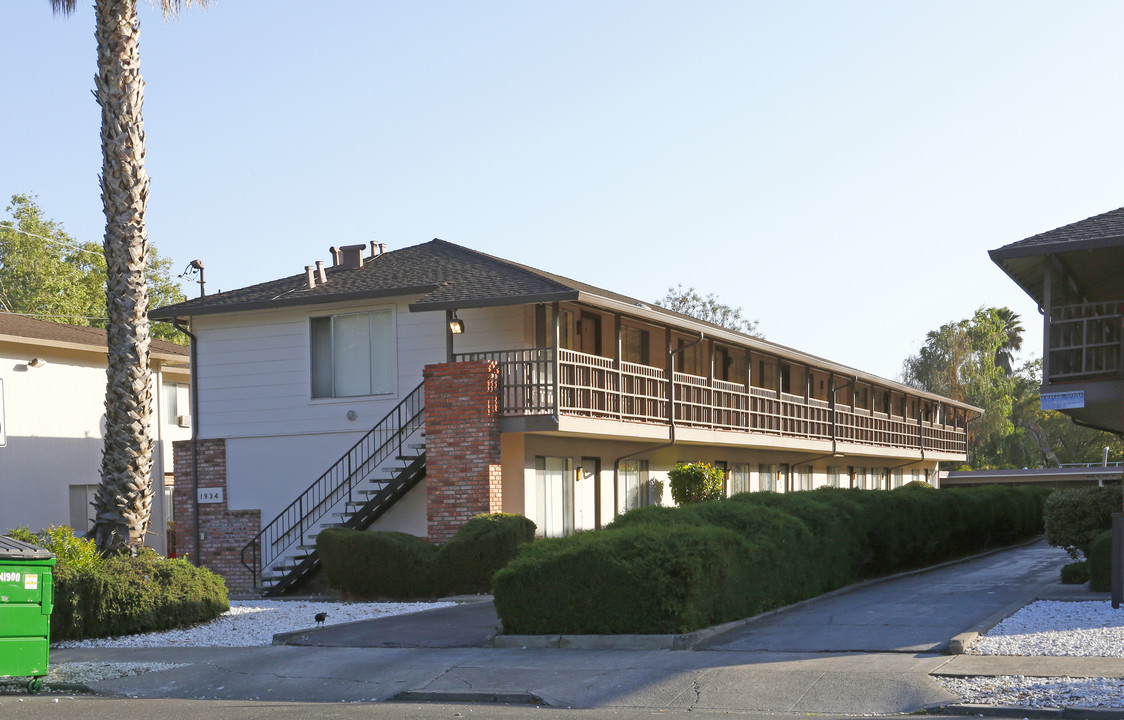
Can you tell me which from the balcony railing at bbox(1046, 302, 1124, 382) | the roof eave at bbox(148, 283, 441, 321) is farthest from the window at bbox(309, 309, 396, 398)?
the balcony railing at bbox(1046, 302, 1124, 382)

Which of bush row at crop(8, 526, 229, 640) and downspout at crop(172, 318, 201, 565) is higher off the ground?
downspout at crop(172, 318, 201, 565)

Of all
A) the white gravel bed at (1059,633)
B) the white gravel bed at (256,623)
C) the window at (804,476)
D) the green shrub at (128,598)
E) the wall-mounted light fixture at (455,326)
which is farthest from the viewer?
the window at (804,476)

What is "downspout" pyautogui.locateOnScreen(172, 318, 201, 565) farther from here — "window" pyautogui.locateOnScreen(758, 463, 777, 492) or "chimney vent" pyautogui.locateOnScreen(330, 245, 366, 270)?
"window" pyautogui.locateOnScreen(758, 463, 777, 492)

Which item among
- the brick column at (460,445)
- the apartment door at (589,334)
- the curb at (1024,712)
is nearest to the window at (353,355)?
the brick column at (460,445)

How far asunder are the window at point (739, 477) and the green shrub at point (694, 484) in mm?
4812

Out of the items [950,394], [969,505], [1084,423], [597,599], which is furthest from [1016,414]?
[597,599]

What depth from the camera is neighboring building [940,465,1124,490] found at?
165 feet

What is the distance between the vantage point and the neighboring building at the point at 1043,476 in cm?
5028

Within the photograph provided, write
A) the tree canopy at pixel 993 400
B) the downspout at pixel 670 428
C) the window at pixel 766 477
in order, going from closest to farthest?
the downspout at pixel 670 428 < the window at pixel 766 477 < the tree canopy at pixel 993 400

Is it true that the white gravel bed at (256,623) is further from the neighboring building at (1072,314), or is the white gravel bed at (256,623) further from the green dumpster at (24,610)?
the neighboring building at (1072,314)

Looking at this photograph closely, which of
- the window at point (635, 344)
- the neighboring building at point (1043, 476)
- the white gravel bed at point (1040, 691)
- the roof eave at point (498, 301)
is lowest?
the white gravel bed at point (1040, 691)

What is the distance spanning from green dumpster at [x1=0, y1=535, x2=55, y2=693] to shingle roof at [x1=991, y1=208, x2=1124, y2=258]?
13372 millimetres

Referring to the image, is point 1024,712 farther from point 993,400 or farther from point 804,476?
point 993,400

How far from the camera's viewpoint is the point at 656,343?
29281mm
